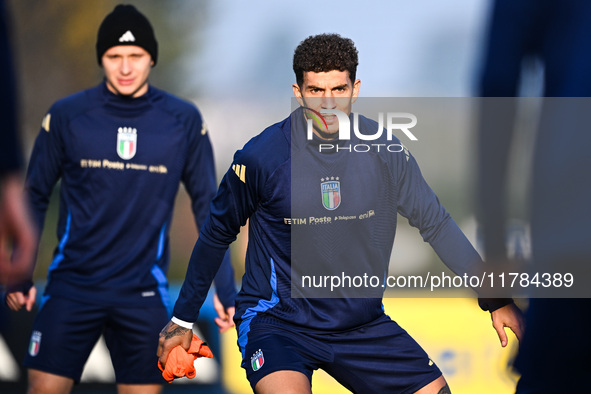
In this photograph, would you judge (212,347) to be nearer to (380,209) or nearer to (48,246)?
(48,246)

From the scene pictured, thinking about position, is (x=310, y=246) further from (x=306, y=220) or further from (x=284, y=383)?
(x=284, y=383)

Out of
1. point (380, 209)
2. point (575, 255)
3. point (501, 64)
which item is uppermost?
point (501, 64)

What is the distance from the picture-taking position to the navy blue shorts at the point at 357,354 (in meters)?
3.38

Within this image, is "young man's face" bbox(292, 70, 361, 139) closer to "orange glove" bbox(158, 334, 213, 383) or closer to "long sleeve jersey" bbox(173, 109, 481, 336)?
"long sleeve jersey" bbox(173, 109, 481, 336)

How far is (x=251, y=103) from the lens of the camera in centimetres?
534

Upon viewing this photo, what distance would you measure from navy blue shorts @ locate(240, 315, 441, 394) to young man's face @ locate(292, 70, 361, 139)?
817 mm

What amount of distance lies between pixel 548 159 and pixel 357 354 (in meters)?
1.69

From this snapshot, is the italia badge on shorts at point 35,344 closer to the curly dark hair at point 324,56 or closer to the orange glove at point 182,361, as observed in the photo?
the orange glove at point 182,361

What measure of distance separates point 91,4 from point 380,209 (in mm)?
2867

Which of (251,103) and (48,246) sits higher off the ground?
(251,103)

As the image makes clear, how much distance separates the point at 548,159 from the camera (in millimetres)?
1914

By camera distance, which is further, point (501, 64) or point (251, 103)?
point (251, 103)

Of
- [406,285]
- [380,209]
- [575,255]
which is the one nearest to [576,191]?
[575,255]

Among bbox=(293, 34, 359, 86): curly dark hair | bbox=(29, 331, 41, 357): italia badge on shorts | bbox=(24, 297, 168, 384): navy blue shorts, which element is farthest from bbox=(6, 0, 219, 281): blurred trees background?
bbox=(293, 34, 359, 86): curly dark hair
